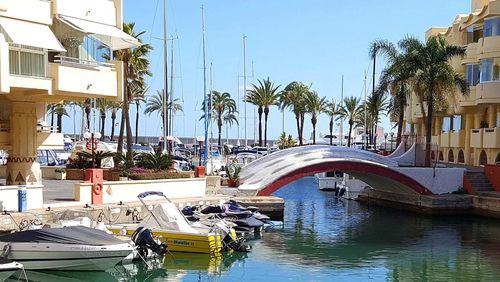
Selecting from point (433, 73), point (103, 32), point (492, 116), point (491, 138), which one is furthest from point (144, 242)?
point (492, 116)

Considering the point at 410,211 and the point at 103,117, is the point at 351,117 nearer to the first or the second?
the point at 103,117

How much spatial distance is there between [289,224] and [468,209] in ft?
49.6

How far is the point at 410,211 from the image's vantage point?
186 ft

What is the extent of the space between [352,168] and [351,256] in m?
20.5

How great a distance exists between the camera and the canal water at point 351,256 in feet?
97.3

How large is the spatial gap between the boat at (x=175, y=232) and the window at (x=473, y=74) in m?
38.1

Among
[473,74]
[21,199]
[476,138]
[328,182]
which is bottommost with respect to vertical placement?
[328,182]

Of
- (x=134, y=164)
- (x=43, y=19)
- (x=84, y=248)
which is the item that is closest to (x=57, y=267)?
(x=84, y=248)

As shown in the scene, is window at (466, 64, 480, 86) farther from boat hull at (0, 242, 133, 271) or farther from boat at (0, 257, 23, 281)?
boat at (0, 257, 23, 281)

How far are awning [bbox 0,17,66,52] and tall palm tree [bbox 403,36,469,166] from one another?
3332 cm

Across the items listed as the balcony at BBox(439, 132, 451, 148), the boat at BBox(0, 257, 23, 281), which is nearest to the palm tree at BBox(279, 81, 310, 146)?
the balcony at BBox(439, 132, 451, 148)

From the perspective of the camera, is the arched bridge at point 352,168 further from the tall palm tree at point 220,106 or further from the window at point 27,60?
the tall palm tree at point 220,106

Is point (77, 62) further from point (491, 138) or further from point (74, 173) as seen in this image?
point (491, 138)

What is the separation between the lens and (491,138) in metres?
58.8
